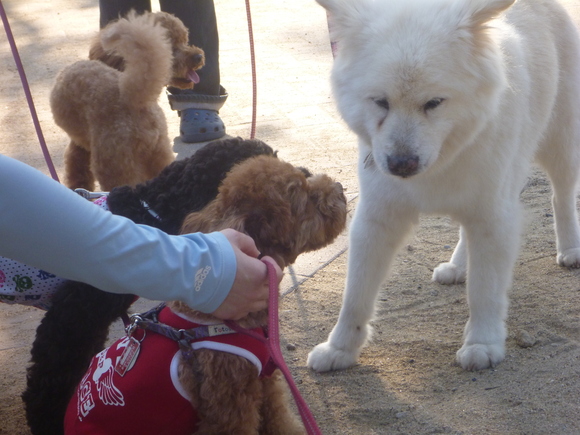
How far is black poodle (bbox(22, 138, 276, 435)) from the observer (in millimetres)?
2334

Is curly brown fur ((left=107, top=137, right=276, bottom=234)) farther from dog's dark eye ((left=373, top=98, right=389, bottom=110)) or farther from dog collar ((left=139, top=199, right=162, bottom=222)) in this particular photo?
dog's dark eye ((left=373, top=98, right=389, bottom=110))

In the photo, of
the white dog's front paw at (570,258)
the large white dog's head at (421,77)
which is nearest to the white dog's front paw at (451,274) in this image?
the white dog's front paw at (570,258)

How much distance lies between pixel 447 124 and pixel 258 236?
801mm

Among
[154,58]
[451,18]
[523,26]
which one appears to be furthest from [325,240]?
[154,58]

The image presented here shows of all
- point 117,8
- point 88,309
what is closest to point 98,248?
point 88,309

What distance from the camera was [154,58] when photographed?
11.8 ft

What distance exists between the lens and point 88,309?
2346 millimetres

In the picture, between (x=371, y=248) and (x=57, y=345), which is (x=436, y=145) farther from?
(x=57, y=345)

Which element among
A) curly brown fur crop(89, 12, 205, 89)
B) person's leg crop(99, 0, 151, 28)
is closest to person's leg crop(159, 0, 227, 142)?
person's leg crop(99, 0, 151, 28)

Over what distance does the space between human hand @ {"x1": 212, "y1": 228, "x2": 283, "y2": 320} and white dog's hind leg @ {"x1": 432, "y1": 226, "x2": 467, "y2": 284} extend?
5.88 ft

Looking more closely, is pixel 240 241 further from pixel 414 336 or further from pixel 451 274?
pixel 451 274

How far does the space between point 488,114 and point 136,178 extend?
2.25 metres

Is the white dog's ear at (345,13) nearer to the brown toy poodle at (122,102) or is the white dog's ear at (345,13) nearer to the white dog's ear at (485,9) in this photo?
the white dog's ear at (485,9)

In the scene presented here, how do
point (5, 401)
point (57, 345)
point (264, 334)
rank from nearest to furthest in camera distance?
point (264, 334)
point (57, 345)
point (5, 401)
